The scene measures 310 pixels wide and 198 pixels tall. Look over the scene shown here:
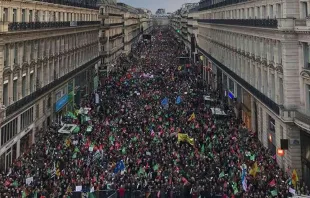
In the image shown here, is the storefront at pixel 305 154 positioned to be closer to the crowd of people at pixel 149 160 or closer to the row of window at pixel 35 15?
the crowd of people at pixel 149 160

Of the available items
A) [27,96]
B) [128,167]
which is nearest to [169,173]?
[128,167]

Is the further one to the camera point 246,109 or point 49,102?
point 49,102

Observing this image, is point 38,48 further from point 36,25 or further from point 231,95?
point 231,95

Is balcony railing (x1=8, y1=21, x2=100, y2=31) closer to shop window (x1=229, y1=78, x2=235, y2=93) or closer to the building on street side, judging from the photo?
the building on street side

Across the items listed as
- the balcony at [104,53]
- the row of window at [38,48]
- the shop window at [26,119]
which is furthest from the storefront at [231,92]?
the balcony at [104,53]

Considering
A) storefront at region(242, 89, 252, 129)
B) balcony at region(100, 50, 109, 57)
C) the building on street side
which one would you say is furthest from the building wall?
balcony at region(100, 50, 109, 57)

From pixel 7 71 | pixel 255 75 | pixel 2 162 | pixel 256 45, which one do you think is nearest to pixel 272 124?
pixel 255 75
